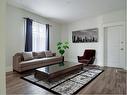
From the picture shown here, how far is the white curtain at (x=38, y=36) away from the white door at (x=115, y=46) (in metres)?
3.45

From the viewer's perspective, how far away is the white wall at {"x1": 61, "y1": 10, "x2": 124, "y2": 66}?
4.93 meters

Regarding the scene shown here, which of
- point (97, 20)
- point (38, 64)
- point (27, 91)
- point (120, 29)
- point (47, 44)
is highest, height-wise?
point (97, 20)

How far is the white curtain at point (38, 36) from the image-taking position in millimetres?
5383

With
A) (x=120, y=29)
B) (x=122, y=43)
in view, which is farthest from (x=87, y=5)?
(x=122, y=43)

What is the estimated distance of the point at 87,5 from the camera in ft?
13.6

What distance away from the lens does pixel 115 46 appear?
4.98 metres

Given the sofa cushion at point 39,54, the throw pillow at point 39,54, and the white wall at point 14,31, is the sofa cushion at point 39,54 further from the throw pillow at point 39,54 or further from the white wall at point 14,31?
the white wall at point 14,31

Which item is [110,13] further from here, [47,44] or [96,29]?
[47,44]

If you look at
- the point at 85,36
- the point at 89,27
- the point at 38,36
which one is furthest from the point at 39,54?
the point at 89,27

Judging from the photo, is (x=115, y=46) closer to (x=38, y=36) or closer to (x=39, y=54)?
(x=39, y=54)

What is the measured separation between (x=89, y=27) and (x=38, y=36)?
2957mm

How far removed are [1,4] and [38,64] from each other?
10.9 feet

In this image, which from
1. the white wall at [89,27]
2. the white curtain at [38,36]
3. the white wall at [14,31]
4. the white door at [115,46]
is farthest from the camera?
the white curtain at [38,36]

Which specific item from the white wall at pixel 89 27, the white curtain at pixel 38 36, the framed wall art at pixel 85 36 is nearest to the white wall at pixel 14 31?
the white curtain at pixel 38 36
